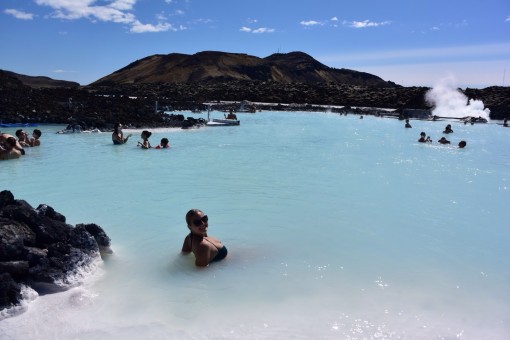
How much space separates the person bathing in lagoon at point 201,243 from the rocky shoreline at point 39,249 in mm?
1027

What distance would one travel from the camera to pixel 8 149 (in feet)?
37.8

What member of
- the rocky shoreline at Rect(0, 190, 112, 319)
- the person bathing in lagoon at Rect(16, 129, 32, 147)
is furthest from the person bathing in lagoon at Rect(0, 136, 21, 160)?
the rocky shoreline at Rect(0, 190, 112, 319)

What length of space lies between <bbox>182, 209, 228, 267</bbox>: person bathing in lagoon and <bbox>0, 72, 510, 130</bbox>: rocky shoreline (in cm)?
1477

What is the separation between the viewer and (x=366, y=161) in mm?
14008

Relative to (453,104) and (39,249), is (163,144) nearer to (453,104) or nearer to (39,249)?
(39,249)

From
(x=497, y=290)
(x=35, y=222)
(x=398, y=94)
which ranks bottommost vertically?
(x=497, y=290)

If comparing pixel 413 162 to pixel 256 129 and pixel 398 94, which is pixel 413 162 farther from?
pixel 398 94

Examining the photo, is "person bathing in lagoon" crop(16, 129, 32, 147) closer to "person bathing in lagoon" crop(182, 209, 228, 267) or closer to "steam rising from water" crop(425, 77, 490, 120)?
"person bathing in lagoon" crop(182, 209, 228, 267)

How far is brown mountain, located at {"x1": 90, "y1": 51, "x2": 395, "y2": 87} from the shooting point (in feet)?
269

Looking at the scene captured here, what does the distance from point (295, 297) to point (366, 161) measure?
1016 cm

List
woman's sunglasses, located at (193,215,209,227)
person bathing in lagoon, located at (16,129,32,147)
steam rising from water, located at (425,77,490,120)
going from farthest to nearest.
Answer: steam rising from water, located at (425,77,490,120) → person bathing in lagoon, located at (16,129,32,147) → woman's sunglasses, located at (193,215,209,227)

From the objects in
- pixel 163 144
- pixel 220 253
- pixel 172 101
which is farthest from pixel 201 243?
pixel 172 101

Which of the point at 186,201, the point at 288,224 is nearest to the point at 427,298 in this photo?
the point at 288,224

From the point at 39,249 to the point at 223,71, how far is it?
8458 centimetres
